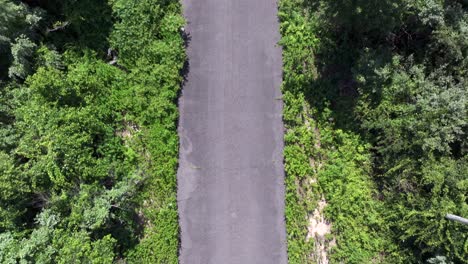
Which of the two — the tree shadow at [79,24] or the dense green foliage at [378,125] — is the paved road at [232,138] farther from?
the tree shadow at [79,24]

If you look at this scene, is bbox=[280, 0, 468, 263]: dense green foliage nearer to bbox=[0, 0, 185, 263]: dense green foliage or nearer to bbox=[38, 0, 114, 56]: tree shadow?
bbox=[0, 0, 185, 263]: dense green foliage

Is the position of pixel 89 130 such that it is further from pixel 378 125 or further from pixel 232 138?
pixel 378 125

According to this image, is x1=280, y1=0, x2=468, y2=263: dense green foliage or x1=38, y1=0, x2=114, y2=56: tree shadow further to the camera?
x1=38, y1=0, x2=114, y2=56: tree shadow

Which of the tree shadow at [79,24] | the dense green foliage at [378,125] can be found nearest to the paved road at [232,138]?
the dense green foliage at [378,125]

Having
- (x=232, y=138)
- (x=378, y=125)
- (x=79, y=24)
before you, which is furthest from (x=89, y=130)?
(x=378, y=125)

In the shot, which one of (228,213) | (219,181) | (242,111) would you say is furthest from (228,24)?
(228,213)

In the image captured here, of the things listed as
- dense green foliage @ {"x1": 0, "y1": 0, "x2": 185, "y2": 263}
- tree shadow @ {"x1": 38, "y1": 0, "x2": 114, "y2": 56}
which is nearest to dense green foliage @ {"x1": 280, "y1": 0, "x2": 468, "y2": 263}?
dense green foliage @ {"x1": 0, "y1": 0, "x2": 185, "y2": 263}
